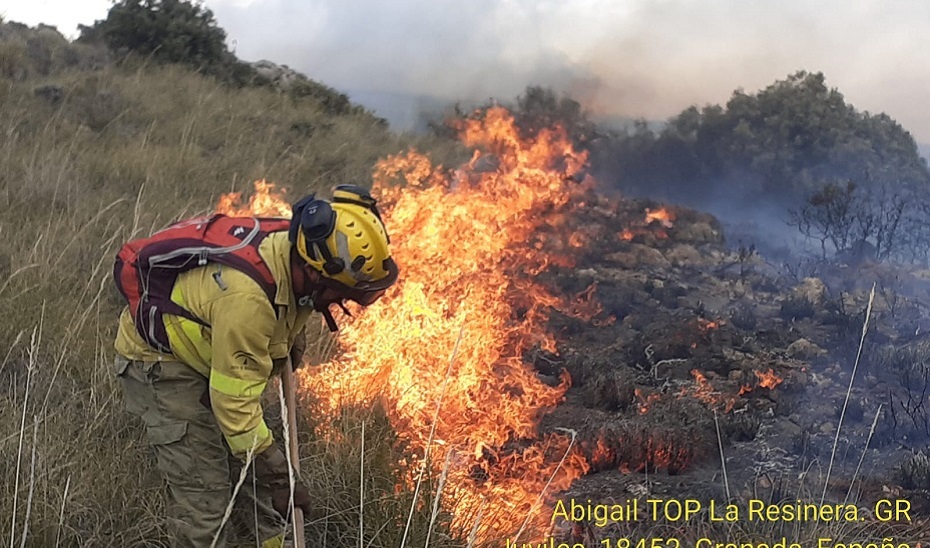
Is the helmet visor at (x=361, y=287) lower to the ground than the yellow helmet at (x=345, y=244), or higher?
lower

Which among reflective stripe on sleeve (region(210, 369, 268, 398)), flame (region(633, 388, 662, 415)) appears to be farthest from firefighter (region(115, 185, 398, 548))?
flame (region(633, 388, 662, 415))

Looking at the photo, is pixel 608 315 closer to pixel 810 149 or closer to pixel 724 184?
pixel 724 184

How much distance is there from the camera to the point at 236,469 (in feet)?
11.3

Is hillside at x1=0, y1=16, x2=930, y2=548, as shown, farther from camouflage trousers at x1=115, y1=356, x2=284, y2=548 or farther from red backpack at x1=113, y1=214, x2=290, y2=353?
red backpack at x1=113, y1=214, x2=290, y2=353

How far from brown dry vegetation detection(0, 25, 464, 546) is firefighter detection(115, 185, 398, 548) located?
24 centimetres

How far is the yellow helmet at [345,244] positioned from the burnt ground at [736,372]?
1671 millimetres

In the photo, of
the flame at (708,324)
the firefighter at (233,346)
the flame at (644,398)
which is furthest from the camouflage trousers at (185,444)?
the flame at (708,324)

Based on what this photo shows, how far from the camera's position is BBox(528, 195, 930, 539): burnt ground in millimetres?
4105

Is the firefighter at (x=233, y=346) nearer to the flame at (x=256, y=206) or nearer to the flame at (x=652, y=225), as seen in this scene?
the flame at (x=256, y=206)

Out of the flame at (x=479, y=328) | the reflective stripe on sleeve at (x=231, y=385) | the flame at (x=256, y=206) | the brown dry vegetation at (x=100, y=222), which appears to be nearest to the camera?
the reflective stripe on sleeve at (x=231, y=385)

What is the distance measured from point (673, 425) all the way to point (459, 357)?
140cm

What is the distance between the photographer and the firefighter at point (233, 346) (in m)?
2.73

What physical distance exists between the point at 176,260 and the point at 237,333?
0.43m

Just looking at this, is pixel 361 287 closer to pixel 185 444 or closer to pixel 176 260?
pixel 176 260
